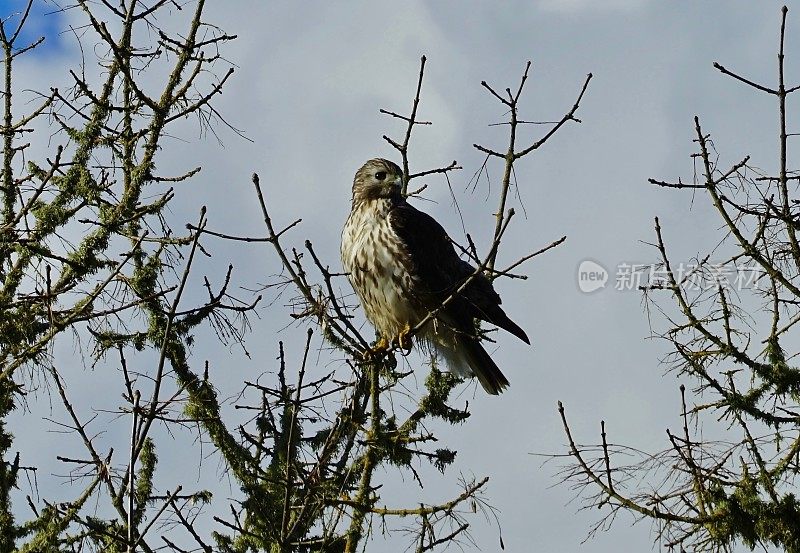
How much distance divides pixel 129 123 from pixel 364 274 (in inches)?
68.7

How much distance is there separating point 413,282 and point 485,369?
826 millimetres

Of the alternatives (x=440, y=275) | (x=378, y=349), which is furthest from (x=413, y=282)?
(x=378, y=349)

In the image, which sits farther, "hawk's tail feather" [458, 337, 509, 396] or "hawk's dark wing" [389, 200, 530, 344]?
"hawk's tail feather" [458, 337, 509, 396]

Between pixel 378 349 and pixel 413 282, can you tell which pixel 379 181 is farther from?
pixel 378 349

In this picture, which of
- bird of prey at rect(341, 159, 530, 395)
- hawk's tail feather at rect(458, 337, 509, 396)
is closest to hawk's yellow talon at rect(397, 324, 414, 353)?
bird of prey at rect(341, 159, 530, 395)

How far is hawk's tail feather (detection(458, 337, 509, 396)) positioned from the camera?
23.0 feet

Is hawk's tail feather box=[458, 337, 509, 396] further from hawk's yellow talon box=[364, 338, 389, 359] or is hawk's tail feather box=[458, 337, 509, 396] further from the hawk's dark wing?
hawk's yellow talon box=[364, 338, 389, 359]

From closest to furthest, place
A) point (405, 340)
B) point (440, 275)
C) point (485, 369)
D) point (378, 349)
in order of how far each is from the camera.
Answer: point (378, 349) → point (405, 340) → point (440, 275) → point (485, 369)

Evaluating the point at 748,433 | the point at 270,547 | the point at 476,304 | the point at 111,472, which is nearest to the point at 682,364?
the point at 748,433

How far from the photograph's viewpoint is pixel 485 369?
702 centimetres

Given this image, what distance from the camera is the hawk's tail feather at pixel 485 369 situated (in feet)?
23.0

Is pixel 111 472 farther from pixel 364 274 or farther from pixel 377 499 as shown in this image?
pixel 364 274

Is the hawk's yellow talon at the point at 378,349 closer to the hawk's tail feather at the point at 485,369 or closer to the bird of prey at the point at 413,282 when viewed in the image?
the bird of prey at the point at 413,282

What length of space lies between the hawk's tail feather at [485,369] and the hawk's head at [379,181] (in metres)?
1.05
